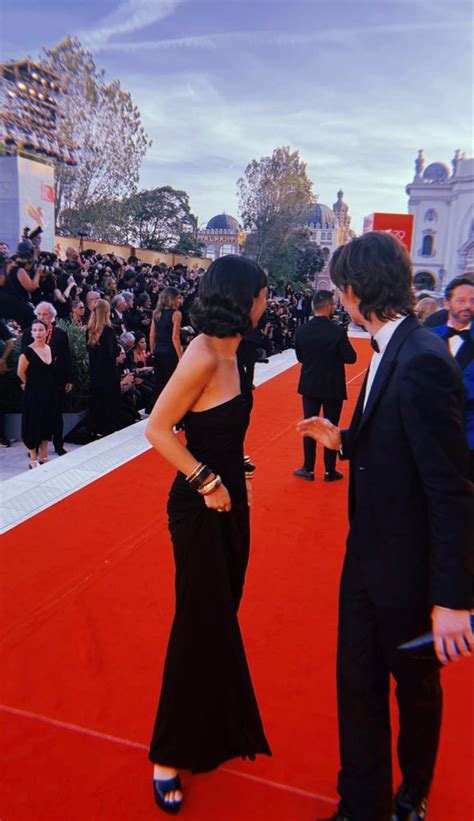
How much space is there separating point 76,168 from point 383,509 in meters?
36.4

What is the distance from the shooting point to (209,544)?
207 cm

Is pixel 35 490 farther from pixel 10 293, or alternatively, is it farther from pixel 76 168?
pixel 76 168

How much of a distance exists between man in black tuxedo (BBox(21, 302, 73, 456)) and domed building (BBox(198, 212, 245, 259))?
8921 cm

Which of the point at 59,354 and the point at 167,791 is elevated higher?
the point at 59,354

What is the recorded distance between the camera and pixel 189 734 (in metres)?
2.10

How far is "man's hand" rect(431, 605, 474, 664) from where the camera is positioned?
5.17ft

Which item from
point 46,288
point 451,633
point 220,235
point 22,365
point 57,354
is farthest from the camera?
point 220,235

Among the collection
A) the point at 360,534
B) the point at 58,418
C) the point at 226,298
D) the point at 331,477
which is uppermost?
the point at 226,298

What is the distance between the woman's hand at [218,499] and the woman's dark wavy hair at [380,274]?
0.71 meters

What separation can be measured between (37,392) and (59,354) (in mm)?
473

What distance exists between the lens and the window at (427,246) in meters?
68.0

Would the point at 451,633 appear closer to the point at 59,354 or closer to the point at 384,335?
the point at 384,335

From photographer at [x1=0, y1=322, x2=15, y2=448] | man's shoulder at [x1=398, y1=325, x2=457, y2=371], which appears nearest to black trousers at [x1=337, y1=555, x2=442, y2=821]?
man's shoulder at [x1=398, y1=325, x2=457, y2=371]

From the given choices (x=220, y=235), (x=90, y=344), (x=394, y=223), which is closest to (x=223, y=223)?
(x=220, y=235)
